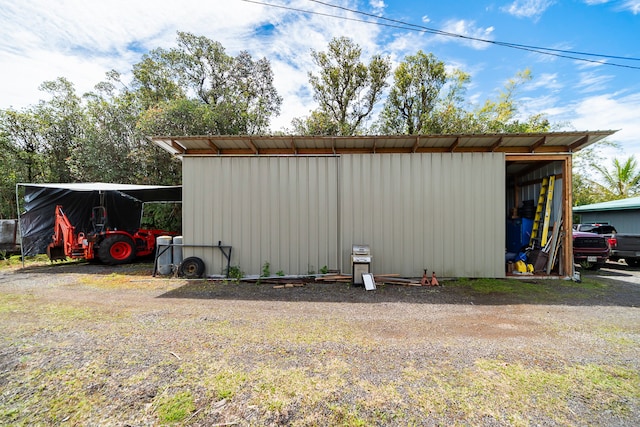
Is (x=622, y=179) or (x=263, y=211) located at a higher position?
(x=622, y=179)

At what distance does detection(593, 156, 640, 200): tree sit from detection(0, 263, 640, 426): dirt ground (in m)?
16.4

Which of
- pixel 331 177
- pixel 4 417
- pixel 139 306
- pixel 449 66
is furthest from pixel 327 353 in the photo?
pixel 449 66

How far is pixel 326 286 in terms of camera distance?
5094 millimetres

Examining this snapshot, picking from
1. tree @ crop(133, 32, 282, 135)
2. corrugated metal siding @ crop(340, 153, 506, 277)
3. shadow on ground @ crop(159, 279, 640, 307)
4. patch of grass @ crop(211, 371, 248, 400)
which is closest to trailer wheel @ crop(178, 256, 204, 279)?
shadow on ground @ crop(159, 279, 640, 307)

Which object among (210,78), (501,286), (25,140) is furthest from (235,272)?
(25,140)

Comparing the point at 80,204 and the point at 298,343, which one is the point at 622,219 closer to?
the point at 298,343

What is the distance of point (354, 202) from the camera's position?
18.3ft

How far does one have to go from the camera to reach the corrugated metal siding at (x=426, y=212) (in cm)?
548

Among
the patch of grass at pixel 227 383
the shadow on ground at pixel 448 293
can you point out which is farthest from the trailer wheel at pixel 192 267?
the patch of grass at pixel 227 383

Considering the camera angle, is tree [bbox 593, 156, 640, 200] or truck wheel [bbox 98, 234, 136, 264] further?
tree [bbox 593, 156, 640, 200]

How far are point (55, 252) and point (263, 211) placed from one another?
19.7 feet

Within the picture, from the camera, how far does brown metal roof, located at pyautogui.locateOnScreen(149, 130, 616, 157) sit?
5074mm

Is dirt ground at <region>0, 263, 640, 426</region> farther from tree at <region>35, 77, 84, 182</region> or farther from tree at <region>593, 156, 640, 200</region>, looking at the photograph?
tree at <region>593, 156, 640, 200</region>

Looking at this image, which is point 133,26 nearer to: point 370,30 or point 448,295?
point 370,30
